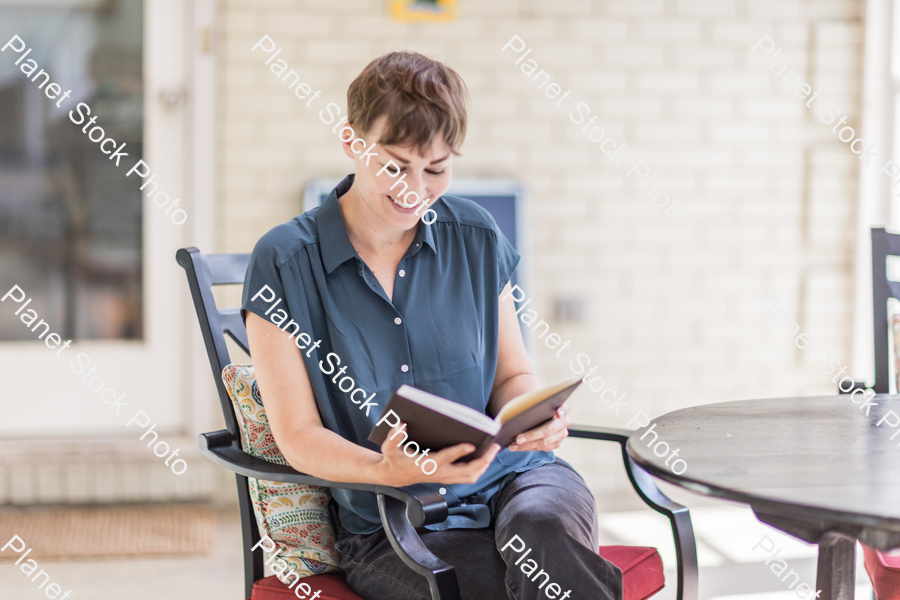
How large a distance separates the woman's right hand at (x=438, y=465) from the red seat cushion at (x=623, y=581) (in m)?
0.27

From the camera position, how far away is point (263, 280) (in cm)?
148

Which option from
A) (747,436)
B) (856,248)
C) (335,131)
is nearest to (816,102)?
(856,248)

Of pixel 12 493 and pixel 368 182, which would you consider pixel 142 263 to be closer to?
pixel 12 493

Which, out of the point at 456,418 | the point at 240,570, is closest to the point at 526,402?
the point at 456,418

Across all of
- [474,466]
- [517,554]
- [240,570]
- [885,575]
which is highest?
[474,466]

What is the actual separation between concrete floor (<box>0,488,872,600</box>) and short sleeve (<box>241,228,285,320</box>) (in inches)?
58.3

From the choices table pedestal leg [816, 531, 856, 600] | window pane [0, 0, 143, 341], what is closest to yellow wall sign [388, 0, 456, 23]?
window pane [0, 0, 143, 341]

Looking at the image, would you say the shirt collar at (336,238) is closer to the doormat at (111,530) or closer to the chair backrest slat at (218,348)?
the chair backrest slat at (218,348)

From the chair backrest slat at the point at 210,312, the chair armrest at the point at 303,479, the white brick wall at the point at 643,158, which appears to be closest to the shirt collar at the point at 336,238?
the chair backrest slat at the point at 210,312

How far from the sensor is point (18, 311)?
326 cm

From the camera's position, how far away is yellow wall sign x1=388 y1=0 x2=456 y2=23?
3.16 metres

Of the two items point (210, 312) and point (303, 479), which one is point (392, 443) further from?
point (210, 312)

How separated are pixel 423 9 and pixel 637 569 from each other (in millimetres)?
2399

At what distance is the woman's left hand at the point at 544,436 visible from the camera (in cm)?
139
